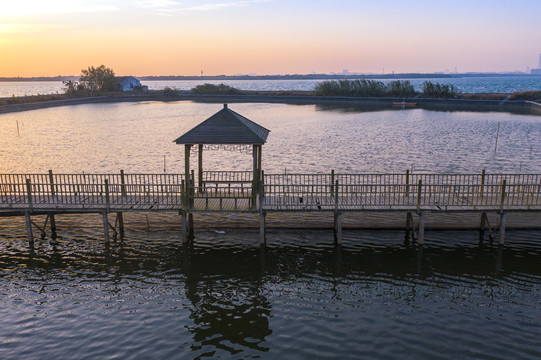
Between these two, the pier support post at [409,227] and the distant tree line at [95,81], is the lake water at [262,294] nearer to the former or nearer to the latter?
the pier support post at [409,227]

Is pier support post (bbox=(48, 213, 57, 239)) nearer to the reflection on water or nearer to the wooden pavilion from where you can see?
the wooden pavilion

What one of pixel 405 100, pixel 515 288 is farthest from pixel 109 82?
pixel 515 288

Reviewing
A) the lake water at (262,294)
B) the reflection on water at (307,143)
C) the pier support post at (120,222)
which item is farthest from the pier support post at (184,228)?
the reflection on water at (307,143)

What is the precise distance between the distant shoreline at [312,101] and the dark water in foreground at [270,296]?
88.3 meters

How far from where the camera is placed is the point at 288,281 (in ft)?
61.2

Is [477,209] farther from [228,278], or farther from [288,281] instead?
[228,278]

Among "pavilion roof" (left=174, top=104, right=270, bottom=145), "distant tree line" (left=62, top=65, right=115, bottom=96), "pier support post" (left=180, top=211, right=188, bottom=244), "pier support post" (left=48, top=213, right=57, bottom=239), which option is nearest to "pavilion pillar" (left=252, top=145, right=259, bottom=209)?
"pavilion roof" (left=174, top=104, right=270, bottom=145)

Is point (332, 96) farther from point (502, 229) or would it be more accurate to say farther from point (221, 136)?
point (221, 136)

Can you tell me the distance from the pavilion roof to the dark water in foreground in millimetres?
5201

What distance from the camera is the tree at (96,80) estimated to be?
461ft

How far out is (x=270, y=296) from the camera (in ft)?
57.2

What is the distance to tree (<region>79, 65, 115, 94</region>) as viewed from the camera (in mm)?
140375

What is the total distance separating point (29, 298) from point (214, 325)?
767 centimetres

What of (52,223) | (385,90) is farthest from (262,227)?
(385,90)
